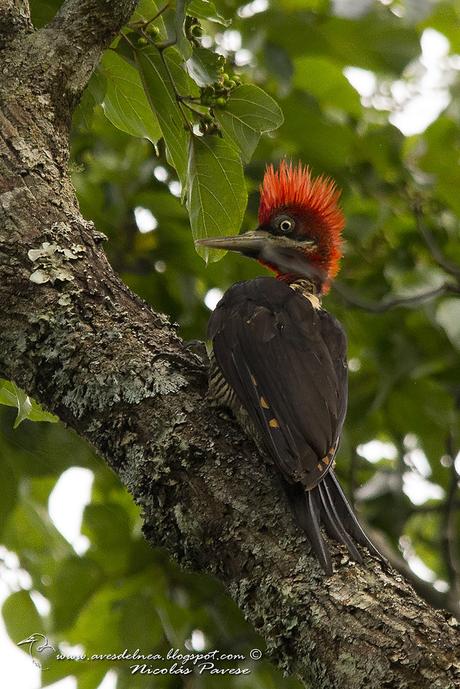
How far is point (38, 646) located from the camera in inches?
135

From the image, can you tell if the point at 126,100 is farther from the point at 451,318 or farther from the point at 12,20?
the point at 451,318

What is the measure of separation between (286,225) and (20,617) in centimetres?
170

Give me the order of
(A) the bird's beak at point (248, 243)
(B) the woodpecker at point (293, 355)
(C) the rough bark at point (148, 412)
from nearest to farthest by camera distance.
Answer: (C) the rough bark at point (148, 412) → (B) the woodpecker at point (293, 355) → (A) the bird's beak at point (248, 243)

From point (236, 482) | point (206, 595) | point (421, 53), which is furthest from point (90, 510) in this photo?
point (421, 53)

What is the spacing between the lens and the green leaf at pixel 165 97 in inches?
97.3

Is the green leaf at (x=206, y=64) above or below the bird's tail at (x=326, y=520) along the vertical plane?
above

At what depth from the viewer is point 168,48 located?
8.09 ft

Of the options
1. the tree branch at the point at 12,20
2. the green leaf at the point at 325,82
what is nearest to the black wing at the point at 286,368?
the tree branch at the point at 12,20

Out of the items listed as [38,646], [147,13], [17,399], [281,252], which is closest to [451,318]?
[281,252]

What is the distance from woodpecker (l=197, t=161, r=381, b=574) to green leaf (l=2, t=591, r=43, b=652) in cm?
130

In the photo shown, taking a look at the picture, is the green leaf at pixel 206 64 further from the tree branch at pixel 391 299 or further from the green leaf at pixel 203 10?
the tree branch at pixel 391 299

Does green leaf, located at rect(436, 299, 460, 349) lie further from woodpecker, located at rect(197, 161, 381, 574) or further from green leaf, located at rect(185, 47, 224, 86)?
green leaf, located at rect(185, 47, 224, 86)

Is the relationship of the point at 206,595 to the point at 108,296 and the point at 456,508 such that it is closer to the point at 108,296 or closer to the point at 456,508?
the point at 456,508

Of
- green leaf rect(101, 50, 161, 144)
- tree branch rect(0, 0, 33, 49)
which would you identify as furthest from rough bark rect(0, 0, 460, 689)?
green leaf rect(101, 50, 161, 144)
